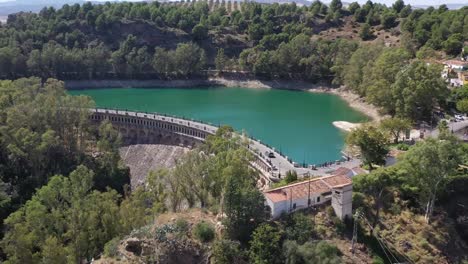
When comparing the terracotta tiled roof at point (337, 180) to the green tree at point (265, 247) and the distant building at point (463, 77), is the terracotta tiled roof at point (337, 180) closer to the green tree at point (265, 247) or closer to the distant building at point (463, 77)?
the green tree at point (265, 247)

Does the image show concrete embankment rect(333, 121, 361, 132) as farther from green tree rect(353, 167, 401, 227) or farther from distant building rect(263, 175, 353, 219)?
distant building rect(263, 175, 353, 219)

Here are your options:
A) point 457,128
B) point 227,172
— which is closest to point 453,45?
point 457,128

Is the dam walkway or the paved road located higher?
the paved road

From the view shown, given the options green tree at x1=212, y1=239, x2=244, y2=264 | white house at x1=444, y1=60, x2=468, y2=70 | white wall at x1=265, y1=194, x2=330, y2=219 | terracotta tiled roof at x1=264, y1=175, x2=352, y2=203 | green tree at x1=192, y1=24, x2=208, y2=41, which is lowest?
green tree at x1=212, y1=239, x2=244, y2=264

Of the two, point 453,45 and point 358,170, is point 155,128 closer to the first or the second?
point 358,170

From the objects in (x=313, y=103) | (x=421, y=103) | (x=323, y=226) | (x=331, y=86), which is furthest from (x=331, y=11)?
(x=323, y=226)

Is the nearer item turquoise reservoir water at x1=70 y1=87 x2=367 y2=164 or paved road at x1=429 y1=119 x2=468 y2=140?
paved road at x1=429 y1=119 x2=468 y2=140

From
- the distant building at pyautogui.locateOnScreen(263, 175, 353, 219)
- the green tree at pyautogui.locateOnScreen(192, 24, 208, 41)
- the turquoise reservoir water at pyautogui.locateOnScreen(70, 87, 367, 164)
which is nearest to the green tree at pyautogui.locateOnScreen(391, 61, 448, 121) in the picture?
the turquoise reservoir water at pyautogui.locateOnScreen(70, 87, 367, 164)
